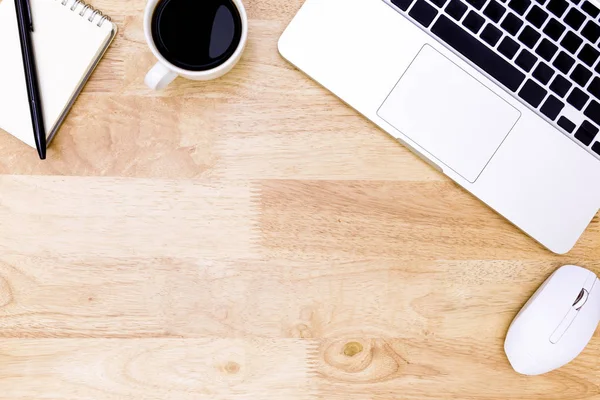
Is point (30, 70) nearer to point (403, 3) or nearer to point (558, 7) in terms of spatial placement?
point (403, 3)

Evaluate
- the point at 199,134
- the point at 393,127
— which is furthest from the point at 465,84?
the point at 199,134

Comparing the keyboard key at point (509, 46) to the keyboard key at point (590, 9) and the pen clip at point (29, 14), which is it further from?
the pen clip at point (29, 14)

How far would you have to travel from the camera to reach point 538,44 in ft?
1.90

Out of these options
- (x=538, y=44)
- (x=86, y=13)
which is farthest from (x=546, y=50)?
(x=86, y=13)

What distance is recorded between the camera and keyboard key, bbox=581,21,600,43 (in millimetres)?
579

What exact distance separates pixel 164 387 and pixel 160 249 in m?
0.16

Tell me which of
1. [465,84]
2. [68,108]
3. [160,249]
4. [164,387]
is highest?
[465,84]

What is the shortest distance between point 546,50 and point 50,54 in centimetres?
55

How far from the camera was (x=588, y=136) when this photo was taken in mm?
586

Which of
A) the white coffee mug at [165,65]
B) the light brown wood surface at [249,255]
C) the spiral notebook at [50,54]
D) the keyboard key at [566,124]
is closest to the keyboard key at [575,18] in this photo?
the keyboard key at [566,124]

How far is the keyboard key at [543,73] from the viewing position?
0.58 m

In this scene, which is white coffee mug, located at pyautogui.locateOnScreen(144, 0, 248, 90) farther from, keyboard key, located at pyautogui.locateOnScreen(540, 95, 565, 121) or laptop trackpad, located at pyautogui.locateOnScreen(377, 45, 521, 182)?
keyboard key, located at pyautogui.locateOnScreen(540, 95, 565, 121)

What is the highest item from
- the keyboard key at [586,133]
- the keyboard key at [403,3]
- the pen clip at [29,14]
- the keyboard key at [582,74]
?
the keyboard key at [403,3]

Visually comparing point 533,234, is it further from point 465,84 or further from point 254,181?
point 254,181
